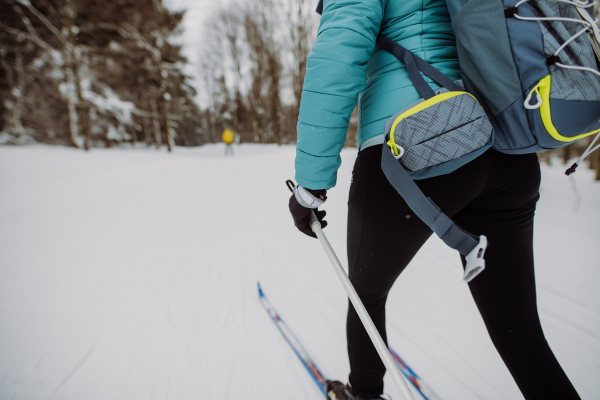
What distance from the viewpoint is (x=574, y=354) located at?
1.54m

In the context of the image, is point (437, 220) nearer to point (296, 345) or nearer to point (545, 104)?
point (545, 104)

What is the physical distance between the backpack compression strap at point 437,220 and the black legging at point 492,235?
0.09 metres

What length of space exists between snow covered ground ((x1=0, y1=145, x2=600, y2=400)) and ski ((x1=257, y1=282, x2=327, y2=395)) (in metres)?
0.04

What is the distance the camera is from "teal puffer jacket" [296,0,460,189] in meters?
0.74

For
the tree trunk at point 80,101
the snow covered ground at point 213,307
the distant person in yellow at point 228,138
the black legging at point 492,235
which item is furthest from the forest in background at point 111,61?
the black legging at point 492,235

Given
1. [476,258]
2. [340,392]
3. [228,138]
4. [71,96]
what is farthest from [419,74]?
[228,138]

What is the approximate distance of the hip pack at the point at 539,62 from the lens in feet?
1.86

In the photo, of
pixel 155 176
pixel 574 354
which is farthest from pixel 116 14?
pixel 574 354

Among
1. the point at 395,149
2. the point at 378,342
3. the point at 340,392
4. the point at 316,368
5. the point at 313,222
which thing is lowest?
the point at 316,368

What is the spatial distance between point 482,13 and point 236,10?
1786 cm

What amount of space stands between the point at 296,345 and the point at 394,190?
1.34 m

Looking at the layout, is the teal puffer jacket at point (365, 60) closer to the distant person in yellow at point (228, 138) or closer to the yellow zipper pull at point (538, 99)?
the yellow zipper pull at point (538, 99)

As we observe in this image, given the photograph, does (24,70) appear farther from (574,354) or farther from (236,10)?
(574,354)

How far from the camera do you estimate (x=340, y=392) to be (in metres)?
1.17
